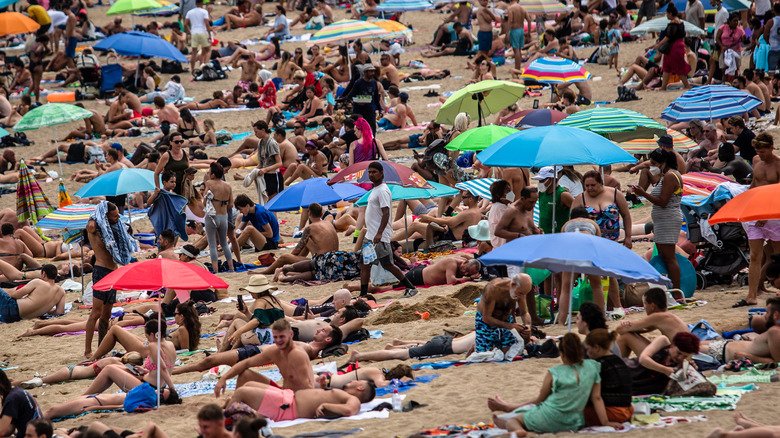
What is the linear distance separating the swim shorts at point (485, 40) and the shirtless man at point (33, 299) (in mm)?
13745

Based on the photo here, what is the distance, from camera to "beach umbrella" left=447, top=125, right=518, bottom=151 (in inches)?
502

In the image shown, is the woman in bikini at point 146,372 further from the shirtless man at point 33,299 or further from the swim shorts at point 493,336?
the shirtless man at point 33,299

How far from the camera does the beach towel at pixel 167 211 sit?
1341 centimetres

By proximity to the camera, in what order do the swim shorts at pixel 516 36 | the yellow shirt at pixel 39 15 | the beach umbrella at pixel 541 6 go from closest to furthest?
the swim shorts at pixel 516 36
the beach umbrella at pixel 541 6
the yellow shirt at pixel 39 15

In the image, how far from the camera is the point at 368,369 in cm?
787

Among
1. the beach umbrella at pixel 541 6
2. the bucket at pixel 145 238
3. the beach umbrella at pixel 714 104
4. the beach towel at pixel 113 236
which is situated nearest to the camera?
the beach towel at pixel 113 236

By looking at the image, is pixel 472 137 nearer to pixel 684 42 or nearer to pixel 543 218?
pixel 543 218

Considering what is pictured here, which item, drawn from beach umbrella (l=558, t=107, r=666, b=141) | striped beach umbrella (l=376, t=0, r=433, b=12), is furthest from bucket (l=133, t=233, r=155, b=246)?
striped beach umbrella (l=376, t=0, r=433, b=12)

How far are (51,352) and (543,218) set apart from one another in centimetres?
532

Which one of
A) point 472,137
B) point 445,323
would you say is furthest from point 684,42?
point 445,323

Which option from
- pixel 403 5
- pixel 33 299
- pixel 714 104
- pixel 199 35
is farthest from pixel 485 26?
pixel 33 299

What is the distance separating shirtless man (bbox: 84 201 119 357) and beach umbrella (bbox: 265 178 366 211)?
296cm

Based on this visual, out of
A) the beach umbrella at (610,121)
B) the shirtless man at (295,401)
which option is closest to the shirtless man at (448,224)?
the beach umbrella at (610,121)

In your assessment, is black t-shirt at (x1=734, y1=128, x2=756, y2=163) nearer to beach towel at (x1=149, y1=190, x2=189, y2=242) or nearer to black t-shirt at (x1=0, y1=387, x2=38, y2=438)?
beach towel at (x1=149, y1=190, x2=189, y2=242)
